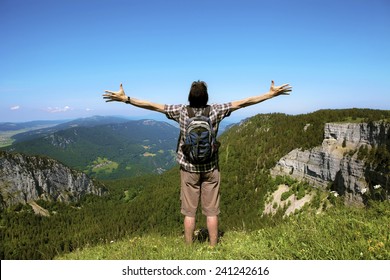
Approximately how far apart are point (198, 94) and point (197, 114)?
0.48m

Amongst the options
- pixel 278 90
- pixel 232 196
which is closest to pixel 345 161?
pixel 278 90

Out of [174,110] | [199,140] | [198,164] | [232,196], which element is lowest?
[232,196]

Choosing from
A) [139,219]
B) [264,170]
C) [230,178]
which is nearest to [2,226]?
[139,219]

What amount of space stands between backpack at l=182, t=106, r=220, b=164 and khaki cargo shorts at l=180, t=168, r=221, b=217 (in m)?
0.43

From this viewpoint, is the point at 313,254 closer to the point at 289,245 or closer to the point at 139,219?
the point at 289,245

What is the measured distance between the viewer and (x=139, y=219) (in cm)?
14962

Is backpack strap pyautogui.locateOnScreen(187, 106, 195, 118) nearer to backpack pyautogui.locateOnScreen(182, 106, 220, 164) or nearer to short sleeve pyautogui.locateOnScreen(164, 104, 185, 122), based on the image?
backpack pyautogui.locateOnScreen(182, 106, 220, 164)

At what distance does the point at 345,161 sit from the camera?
4891cm

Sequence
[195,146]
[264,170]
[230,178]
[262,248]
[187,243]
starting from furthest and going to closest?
[230,178]
[264,170]
[187,243]
[195,146]
[262,248]

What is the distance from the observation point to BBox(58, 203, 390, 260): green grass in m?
4.91

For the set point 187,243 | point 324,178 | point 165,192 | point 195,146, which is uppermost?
point 195,146

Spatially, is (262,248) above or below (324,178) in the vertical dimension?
above

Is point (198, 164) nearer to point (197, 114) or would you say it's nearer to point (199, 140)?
point (199, 140)
